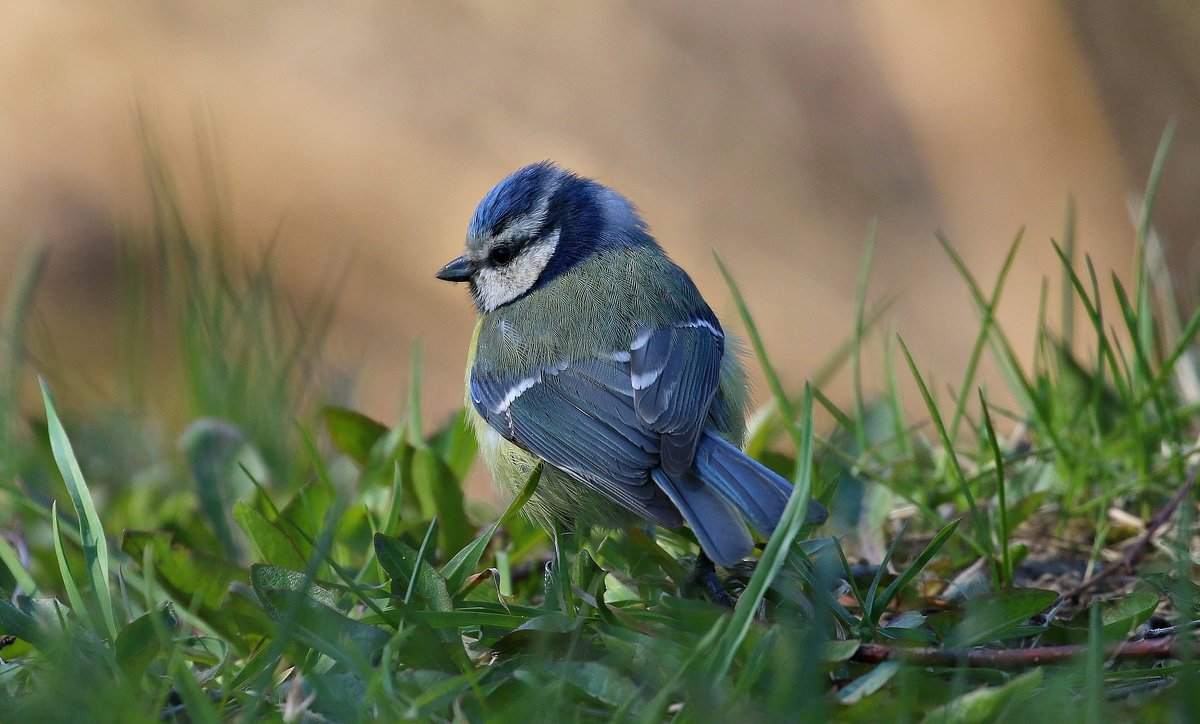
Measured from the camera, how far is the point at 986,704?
1351 mm

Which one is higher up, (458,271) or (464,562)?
(458,271)

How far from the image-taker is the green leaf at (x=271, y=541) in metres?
2.03

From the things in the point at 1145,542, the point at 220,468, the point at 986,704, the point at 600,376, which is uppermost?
the point at 600,376

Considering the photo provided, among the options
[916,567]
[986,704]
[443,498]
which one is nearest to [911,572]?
[916,567]

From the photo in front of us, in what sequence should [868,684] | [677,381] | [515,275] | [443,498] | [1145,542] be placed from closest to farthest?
[868,684], [1145,542], [677,381], [443,498], [515,275]

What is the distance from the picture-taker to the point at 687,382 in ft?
7.26

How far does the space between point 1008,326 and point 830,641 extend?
4645 millimetres

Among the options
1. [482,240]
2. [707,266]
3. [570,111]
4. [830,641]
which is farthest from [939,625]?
[570,111]

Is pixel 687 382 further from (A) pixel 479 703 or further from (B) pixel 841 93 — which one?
(B) pixel 841 93

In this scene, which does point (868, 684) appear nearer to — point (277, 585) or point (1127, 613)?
point (1127, 613)

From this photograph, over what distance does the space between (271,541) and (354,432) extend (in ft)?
2.15

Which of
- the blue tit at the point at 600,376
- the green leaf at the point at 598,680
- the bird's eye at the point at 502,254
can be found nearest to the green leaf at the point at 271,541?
the blue tit at the point at 600,376

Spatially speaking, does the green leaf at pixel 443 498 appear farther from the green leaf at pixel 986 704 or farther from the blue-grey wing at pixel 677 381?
the green leaf at pixel 986 704

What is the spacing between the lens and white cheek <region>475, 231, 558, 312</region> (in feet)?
9.49
